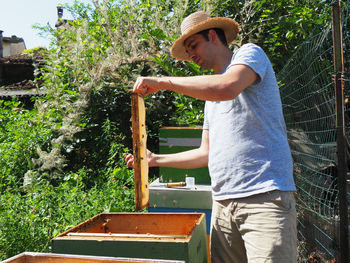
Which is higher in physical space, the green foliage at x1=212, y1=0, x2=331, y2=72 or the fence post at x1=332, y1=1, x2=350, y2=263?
the green foliage at x1=212, y1=0, x2=331, y2=72

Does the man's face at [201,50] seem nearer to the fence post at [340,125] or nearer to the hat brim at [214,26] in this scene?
the hat brim at [214,26]

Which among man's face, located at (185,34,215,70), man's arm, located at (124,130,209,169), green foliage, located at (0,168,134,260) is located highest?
man's face, located at (185,34,215,70)

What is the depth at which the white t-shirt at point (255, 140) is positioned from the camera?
153cm

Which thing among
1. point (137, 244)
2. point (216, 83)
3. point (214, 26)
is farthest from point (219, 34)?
point (137, 244)

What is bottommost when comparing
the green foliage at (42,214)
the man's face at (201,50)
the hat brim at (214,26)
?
the green foliage at (42,214)

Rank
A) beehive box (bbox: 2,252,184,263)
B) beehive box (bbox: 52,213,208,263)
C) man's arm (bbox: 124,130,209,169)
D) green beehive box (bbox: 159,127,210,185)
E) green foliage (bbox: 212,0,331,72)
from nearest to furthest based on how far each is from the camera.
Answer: beehive box (bbox: 2,252,184,263)
beehive box (bbox: 52,213,208,263)
man's arm (bbox: 124,130,209,169)
green beehive box (bbox: 159,127,210,185)
green foliage (bbox: 212,0,331,72)

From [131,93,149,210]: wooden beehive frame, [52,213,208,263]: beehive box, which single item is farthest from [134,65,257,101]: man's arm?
[52,213,208,263]: beehive box

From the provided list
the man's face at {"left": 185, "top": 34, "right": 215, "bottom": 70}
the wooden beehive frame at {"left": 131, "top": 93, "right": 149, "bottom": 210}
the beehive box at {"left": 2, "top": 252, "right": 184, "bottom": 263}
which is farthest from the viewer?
the man's face at {"left": 185, "top": 34, "right": 215, "bottom": 70}

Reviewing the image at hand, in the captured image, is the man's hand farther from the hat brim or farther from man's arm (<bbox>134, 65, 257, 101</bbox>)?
the hat brim

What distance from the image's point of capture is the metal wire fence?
2262mm

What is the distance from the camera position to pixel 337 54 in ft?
6.14

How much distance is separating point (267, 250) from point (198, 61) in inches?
42.2

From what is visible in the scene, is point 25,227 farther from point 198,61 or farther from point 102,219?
point 198,61

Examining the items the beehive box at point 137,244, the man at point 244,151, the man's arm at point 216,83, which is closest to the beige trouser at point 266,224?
the man at point 244,151
